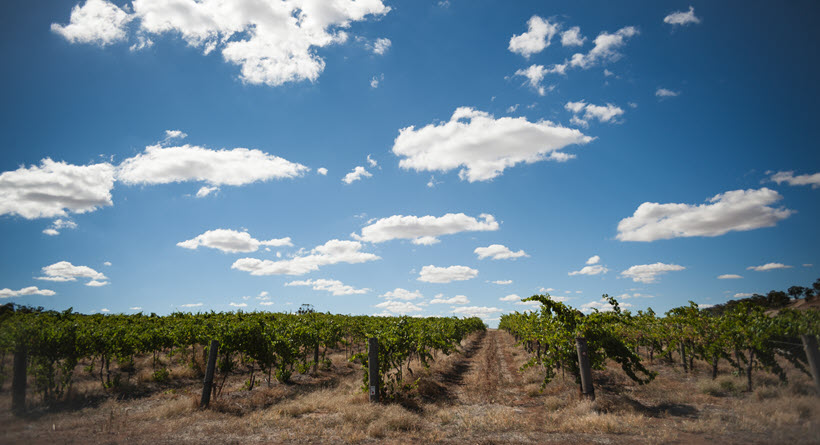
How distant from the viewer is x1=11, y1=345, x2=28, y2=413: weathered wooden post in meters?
10.4

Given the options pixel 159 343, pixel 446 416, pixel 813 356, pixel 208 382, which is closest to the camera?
pixel 813 356

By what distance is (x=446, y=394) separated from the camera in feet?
43.4

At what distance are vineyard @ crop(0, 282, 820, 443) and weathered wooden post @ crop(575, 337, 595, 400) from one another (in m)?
0.08

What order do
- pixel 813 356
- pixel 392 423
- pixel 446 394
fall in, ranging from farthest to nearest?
1. pixel 446 394
2. pixel 392 423
3. pixel 813 356

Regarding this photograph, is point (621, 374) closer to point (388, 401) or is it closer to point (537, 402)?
point (537, 402)

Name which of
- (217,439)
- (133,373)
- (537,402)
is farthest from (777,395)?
(133,373)

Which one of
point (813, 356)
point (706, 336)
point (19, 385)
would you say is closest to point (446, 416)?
point (813, 356)

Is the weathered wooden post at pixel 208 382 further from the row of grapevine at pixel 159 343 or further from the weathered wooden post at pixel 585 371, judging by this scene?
the weathered wooden post at pixel 585 371

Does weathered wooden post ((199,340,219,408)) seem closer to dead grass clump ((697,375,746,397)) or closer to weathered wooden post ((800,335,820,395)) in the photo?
weathered wooden post ((800,335,820,395))

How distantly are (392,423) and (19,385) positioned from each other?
10930mm

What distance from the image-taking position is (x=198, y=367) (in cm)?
1773

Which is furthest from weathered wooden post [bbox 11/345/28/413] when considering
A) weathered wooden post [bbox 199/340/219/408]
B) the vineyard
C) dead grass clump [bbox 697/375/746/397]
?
dead grass clump [bbox 697/375/746/397]

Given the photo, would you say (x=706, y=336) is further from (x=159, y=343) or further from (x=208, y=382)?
(x=159, y=343)

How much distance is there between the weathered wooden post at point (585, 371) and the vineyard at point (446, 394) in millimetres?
84
